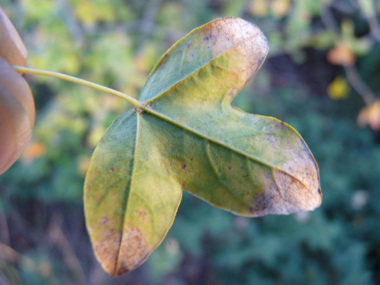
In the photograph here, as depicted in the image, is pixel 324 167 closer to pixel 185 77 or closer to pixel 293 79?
pixel 293 79

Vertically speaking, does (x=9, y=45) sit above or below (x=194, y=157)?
above

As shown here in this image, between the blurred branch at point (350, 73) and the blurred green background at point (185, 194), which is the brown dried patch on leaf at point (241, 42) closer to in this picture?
the blurred green background at point (185, 194)

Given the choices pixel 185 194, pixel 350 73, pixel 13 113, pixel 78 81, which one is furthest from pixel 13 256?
pixel 350 73

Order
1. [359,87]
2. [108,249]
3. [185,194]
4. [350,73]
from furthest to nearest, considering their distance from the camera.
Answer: [359,87]
[350,73]
[185,194]
[108,249]

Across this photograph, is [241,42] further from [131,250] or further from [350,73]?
[350,73]

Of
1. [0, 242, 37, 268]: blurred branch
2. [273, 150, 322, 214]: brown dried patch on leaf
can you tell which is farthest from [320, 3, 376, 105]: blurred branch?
[0, 242, 37, 268]: blurred branch

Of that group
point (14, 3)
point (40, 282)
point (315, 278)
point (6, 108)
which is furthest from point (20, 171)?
point (315, 278)

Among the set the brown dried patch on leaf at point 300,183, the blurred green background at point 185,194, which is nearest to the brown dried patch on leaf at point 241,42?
the brown dried patch on leaf at point 300,183
